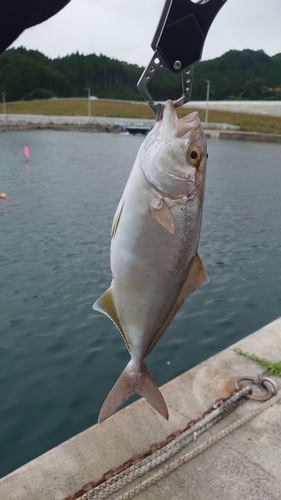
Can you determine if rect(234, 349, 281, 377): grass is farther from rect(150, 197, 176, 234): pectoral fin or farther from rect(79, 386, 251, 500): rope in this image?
rect(150, 197, 176, 234): pectoral fin

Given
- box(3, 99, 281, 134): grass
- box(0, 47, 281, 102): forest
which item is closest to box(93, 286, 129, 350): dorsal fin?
box(3, 99, 281, 134): grass

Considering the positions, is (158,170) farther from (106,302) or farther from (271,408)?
(271,408)

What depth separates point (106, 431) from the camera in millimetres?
4246

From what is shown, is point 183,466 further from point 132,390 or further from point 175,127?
point 175,127

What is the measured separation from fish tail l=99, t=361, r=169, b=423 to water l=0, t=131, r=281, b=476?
2819 mm

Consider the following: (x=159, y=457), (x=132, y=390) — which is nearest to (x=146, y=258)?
(x=132, y=390)

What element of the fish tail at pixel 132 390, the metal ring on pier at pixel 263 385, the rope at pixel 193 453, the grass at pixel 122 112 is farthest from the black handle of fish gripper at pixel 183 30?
the grass at pixel 122 112

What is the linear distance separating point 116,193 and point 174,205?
1848 cm

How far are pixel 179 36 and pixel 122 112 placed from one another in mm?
97458

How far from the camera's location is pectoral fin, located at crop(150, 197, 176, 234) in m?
2.29

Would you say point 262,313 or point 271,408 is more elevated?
point 271,408

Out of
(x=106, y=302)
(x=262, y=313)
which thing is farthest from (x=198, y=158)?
(x=262, y=313)

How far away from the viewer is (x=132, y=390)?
2689 mm

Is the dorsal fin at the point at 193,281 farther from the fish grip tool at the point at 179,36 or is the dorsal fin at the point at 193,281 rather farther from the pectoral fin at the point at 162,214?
the fish grip tool at the point at 179,36
